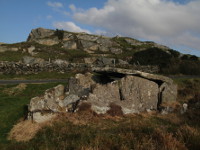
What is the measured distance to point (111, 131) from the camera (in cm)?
881

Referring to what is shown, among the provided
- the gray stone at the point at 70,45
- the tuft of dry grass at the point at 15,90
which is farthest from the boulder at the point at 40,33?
the tuft of dry grass at the point at 15,90

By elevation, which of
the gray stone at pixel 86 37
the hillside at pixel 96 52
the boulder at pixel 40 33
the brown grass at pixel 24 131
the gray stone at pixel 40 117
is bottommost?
the brown grass at pixel 24 131

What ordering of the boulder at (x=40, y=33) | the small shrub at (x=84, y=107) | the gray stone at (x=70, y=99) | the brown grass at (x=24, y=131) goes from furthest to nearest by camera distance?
the boulder at (x=40, y=33), the gray stone at (x=70, y=99), the small shrub at (x=84, y=107), the brown grass at (x=24, y=131)

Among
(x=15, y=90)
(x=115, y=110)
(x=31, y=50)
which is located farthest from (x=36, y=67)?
(x=115, y=110)

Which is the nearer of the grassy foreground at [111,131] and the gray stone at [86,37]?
the grassy foreground at [111,131]

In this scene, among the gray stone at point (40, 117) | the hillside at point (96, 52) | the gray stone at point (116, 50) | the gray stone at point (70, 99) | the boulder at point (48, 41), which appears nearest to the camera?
the gray stone at point (40, 117)

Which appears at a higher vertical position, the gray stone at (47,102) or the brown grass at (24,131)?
the gray stone at (47,102)

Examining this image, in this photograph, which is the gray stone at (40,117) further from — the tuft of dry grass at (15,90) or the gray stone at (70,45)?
the gray stone at (70,45)

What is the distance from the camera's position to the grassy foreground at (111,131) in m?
5.53

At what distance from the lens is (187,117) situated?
12.2 metres

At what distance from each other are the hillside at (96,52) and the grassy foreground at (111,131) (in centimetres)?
2295

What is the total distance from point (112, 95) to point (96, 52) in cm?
4415

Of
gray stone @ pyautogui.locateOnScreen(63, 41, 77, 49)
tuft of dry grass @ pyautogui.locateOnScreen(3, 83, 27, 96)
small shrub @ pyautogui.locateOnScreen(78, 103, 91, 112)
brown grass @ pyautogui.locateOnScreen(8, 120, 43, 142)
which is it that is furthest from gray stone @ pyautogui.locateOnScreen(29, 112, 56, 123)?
gray stone @ pyautogui.locateOnScreen(63, 41, 77, 49)

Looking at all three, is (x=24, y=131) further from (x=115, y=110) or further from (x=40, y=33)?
(x=40, y=33)
